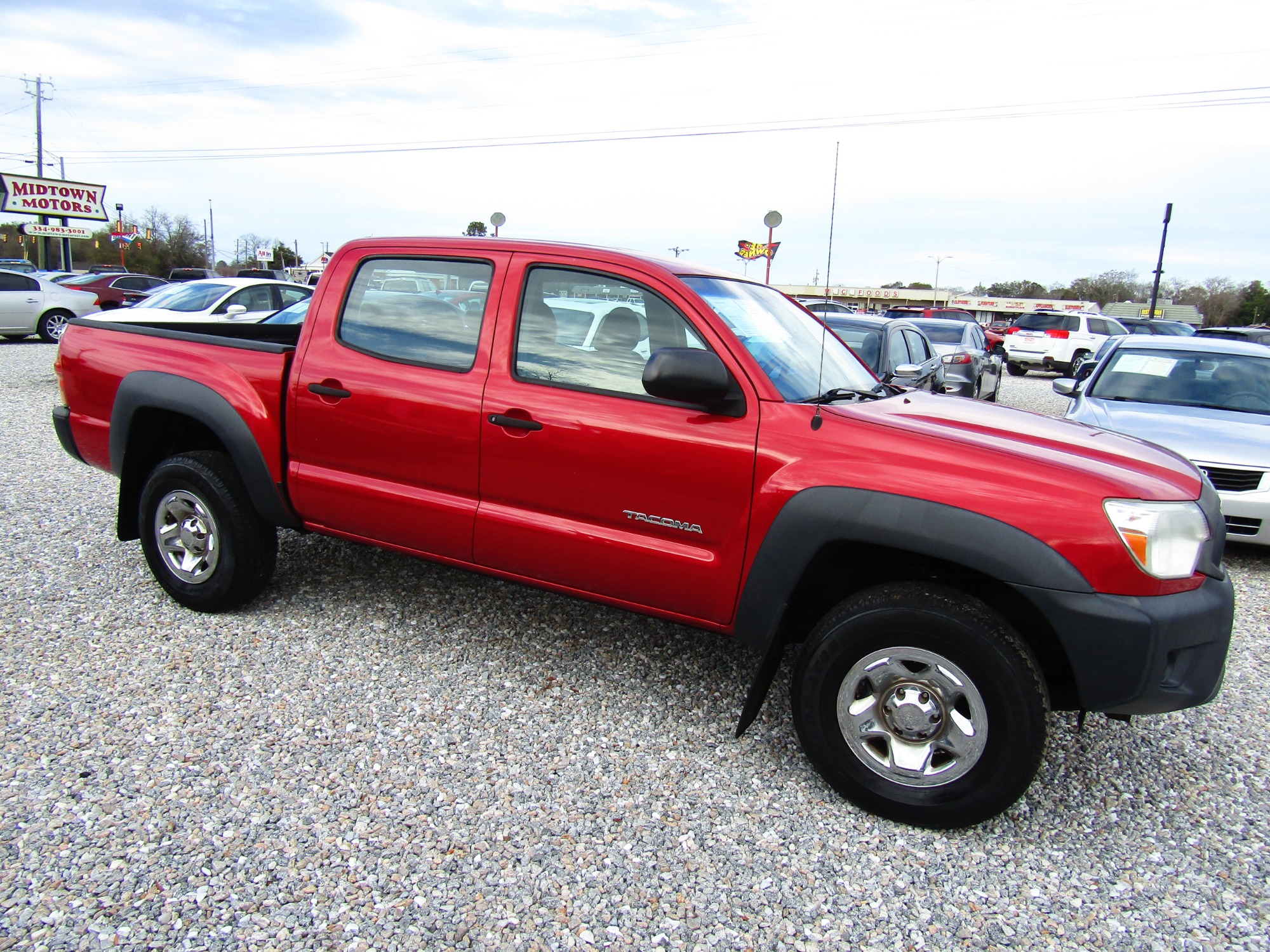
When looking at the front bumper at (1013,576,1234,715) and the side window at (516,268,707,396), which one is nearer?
the front bumper at (1013,576,1234,715)

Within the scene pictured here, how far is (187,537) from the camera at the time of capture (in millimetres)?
3949

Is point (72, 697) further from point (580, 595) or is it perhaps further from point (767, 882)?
point (767, 882)

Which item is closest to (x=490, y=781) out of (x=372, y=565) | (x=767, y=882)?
(x=767, y=882)

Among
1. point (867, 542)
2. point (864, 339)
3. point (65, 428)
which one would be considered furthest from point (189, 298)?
point (867, 542)

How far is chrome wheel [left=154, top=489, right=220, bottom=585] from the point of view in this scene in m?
3.91

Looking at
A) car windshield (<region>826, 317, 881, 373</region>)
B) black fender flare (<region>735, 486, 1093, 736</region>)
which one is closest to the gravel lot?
black fender flare (<region>735, 486, 1093, 736</region>)

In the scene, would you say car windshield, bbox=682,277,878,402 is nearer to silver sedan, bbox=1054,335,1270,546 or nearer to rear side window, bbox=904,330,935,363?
silver sedan, bbox=1054,335,1270,546

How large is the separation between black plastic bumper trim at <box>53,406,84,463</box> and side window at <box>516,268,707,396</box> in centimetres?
275

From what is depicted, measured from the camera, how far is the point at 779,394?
282cm

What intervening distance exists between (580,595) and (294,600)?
194cm

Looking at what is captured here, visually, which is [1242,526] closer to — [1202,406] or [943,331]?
[1202,406]

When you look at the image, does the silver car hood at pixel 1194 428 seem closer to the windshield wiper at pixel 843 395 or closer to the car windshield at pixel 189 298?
the windshield wiper at pixel 843 395

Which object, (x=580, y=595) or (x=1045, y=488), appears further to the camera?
(x=580, y=595)

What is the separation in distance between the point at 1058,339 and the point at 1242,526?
1797cm
